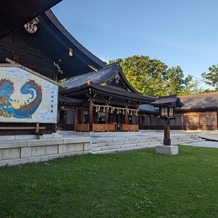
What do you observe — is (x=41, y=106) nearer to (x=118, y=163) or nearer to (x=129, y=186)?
(x=118, y=163)

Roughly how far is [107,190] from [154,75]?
40277 mm

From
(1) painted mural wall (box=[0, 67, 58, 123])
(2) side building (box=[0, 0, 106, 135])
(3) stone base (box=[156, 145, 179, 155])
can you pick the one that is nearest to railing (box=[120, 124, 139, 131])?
(3) stone base (box=[156, 145, 179, 155])

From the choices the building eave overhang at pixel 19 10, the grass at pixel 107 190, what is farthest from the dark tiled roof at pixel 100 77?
the building eave overhang at pixel 19 10

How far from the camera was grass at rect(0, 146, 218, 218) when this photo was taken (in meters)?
3.27

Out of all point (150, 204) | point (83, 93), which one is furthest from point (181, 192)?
point (83, 93)

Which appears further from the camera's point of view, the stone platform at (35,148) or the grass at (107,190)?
the stone platform at (35,148)

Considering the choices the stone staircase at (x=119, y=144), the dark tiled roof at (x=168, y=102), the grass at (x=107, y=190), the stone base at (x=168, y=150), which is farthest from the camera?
the dark tiled roof at (x=168, y=102)

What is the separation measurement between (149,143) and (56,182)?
9009 millimetres

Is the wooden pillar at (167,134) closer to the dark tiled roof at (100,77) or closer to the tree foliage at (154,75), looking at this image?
the dark tiled roof at (100,77)

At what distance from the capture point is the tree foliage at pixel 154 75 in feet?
132

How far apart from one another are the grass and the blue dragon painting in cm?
188

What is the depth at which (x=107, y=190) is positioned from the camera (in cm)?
423

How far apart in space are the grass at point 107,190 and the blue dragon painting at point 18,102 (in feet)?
6.16

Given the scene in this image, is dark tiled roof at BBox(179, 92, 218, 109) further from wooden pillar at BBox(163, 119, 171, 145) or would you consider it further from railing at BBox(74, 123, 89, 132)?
wooden pillar at BBox(163, 119, 171, 145)
